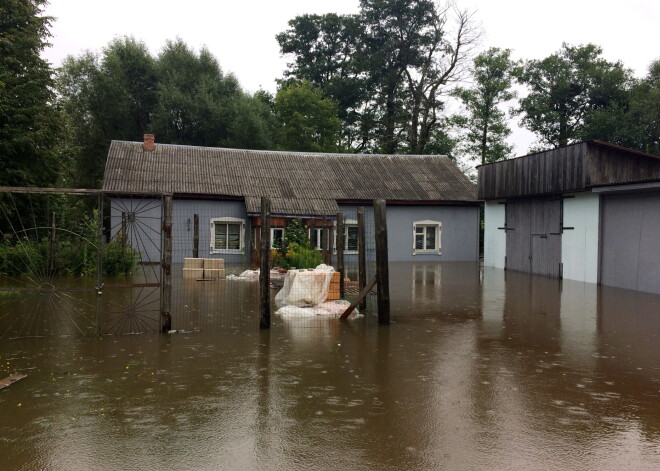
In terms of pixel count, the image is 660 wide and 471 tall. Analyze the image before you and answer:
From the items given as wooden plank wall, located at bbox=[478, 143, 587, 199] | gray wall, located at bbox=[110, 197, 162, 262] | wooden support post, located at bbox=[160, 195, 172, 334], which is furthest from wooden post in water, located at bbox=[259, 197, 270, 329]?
gray wall, located at bbox=[110, 197, 162, 262]

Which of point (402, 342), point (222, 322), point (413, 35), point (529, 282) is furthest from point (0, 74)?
point (413, 35)

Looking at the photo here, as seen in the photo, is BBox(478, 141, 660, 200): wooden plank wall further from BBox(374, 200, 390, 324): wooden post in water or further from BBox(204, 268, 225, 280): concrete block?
BBox(204, 268, 225, 280): concrete block

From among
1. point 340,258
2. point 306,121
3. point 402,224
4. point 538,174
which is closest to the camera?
point 340,258

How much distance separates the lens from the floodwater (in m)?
4.35

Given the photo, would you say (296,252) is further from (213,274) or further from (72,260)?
(72,260)

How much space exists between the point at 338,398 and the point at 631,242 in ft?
44.1

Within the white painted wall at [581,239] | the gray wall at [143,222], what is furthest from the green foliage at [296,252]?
the white painted wall at [581,239]

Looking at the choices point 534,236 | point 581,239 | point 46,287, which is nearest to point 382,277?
point 46,287

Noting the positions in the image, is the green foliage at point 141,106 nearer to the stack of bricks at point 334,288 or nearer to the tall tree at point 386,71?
the tall tree at point 386,71

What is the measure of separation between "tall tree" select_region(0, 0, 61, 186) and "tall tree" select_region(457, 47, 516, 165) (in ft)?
99.5

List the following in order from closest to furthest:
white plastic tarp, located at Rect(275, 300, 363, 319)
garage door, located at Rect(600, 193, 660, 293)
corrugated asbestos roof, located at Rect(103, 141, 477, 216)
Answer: white plastic tarp, located at Rect(275, 300, 363, 319)
garage door, located at Rect(600, 193, 660, 293)
corrugated asbestos roof, located at Rect(103, 141, 477, 216)

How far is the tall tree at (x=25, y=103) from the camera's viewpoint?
67.1ft

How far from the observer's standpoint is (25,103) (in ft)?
69.8

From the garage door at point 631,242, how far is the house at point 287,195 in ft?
30.3
